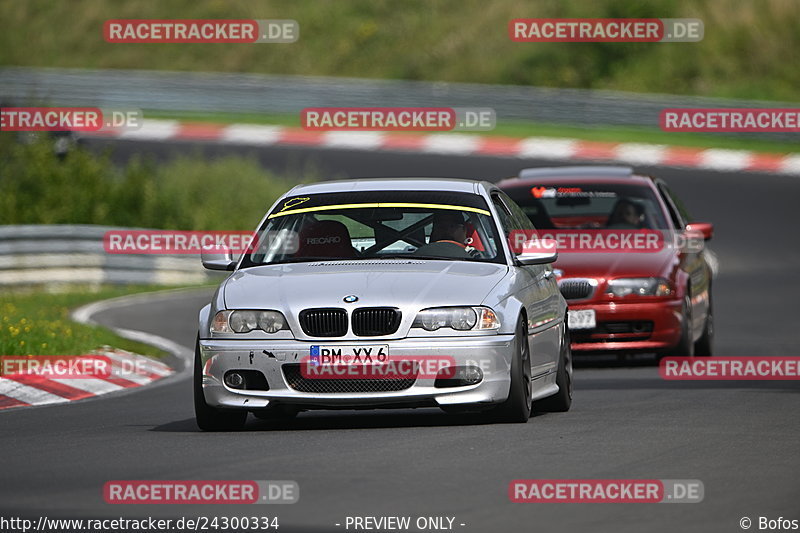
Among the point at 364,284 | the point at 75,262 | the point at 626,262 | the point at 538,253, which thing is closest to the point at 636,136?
the point at 75,262

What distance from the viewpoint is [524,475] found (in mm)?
8164

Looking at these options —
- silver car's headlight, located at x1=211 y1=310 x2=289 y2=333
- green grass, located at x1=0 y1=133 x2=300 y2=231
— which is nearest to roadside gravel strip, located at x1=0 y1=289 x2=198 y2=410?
silver car's headlight, located at x1=211 y1=310 x2=289 y2=333

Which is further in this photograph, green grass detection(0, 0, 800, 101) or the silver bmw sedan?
green grass detection(0, 0, 800, 101)

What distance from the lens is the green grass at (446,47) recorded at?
44281mm

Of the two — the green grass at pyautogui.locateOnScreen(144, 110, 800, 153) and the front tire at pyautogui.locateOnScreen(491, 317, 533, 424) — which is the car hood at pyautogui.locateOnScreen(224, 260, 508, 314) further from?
the green grass at pyautogui.locateOnScreen(144, 110, 800, 153)

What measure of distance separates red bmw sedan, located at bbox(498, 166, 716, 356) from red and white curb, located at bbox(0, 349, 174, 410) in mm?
3535

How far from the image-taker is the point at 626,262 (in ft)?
49.4

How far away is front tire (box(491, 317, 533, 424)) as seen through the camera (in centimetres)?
1009

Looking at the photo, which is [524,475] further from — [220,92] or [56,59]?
[56,59]

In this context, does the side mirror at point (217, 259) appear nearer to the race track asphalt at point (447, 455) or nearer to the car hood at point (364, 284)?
the car hood at point (364, 284)

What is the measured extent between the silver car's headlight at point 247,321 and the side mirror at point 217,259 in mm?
866

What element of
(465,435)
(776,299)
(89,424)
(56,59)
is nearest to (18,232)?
(776,299)

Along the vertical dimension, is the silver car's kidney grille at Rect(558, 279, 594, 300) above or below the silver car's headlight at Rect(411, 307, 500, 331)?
above

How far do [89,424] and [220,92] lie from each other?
30973 mm
